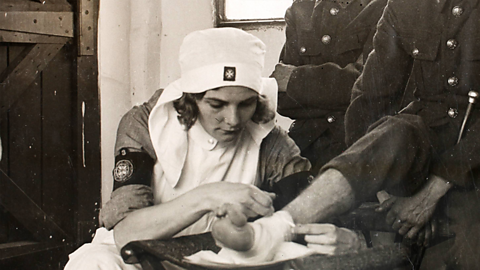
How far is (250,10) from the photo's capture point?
1943 mm

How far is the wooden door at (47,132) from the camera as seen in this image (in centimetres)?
204

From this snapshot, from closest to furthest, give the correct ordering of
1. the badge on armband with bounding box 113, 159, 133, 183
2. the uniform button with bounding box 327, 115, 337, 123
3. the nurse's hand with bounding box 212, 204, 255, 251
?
the nurse's hand with bounding box 212, 204, 255, 251 < the badge on armband with bounding box 113, 159, 133, 183 < the uniform button with bounding box 327, 115, 337, 123

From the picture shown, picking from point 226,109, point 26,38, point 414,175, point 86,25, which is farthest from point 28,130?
point 414,175

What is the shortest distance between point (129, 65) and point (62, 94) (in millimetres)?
293

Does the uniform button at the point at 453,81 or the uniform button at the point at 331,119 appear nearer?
the uniform button at the point at 453,81

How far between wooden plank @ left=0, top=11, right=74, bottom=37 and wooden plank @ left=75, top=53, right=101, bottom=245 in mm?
125

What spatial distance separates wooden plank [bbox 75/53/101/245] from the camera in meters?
2.04

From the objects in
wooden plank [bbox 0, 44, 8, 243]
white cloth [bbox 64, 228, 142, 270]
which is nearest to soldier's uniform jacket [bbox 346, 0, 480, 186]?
white cloth [bbox 64, 228, 142, 270]

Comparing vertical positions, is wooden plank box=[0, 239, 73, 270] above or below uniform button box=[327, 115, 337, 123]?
below

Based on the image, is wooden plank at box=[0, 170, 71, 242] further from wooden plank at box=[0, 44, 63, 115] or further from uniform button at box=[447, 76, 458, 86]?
uniform button at box=[447, 76, 458, 86]

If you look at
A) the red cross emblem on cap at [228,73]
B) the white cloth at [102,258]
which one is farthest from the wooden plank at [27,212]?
the red cross emblem on cap at [228,73]

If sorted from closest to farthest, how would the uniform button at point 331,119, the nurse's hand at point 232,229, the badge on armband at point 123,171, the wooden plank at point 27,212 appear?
the nurse's hand at point 232,229
the badge on armband at point 123,171
the uniform button at point 331,119
the wooden plank at point 27,212

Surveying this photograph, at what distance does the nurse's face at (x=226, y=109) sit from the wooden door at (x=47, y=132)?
1.47ft

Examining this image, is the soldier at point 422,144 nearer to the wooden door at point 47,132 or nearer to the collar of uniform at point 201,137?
the collar of uniform at point 201,137
